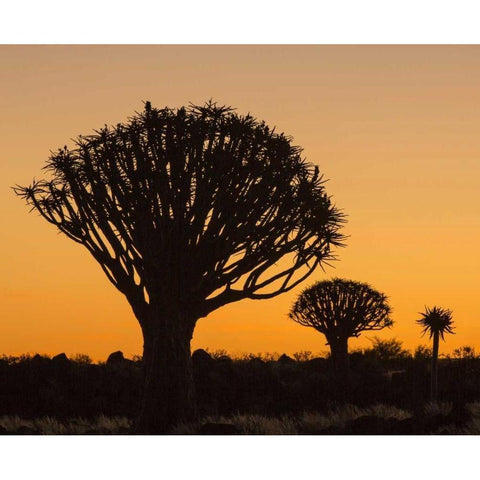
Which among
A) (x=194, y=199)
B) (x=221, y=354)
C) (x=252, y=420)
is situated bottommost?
(x=252, y=420)

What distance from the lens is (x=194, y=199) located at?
15.2 m

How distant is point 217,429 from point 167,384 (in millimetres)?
1513

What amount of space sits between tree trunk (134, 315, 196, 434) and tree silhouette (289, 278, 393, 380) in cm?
1159

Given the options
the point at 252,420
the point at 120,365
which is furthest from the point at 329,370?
the point at 252,420

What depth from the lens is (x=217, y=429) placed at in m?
13.8

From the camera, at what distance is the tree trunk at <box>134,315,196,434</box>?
1497 cm

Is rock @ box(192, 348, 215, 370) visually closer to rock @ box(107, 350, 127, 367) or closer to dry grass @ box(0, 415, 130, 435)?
rock @ box(107, 350, 127, 367)

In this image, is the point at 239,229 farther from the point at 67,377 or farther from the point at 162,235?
the point at 67,377

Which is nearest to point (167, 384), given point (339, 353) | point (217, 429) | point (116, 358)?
point (217, 429)

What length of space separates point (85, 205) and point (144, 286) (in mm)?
1654

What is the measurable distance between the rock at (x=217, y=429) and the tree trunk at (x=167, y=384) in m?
1.10

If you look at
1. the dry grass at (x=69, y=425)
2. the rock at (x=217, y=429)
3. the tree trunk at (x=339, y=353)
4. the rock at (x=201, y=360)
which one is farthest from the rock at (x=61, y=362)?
the rock at (x=217, y=429)

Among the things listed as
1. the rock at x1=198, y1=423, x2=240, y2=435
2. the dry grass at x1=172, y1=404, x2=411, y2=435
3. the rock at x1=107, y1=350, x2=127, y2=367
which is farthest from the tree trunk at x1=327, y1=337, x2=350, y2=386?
the rock at x1=198, y1=423, x2=240, y2=435

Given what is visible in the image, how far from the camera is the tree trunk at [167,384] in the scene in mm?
14969
